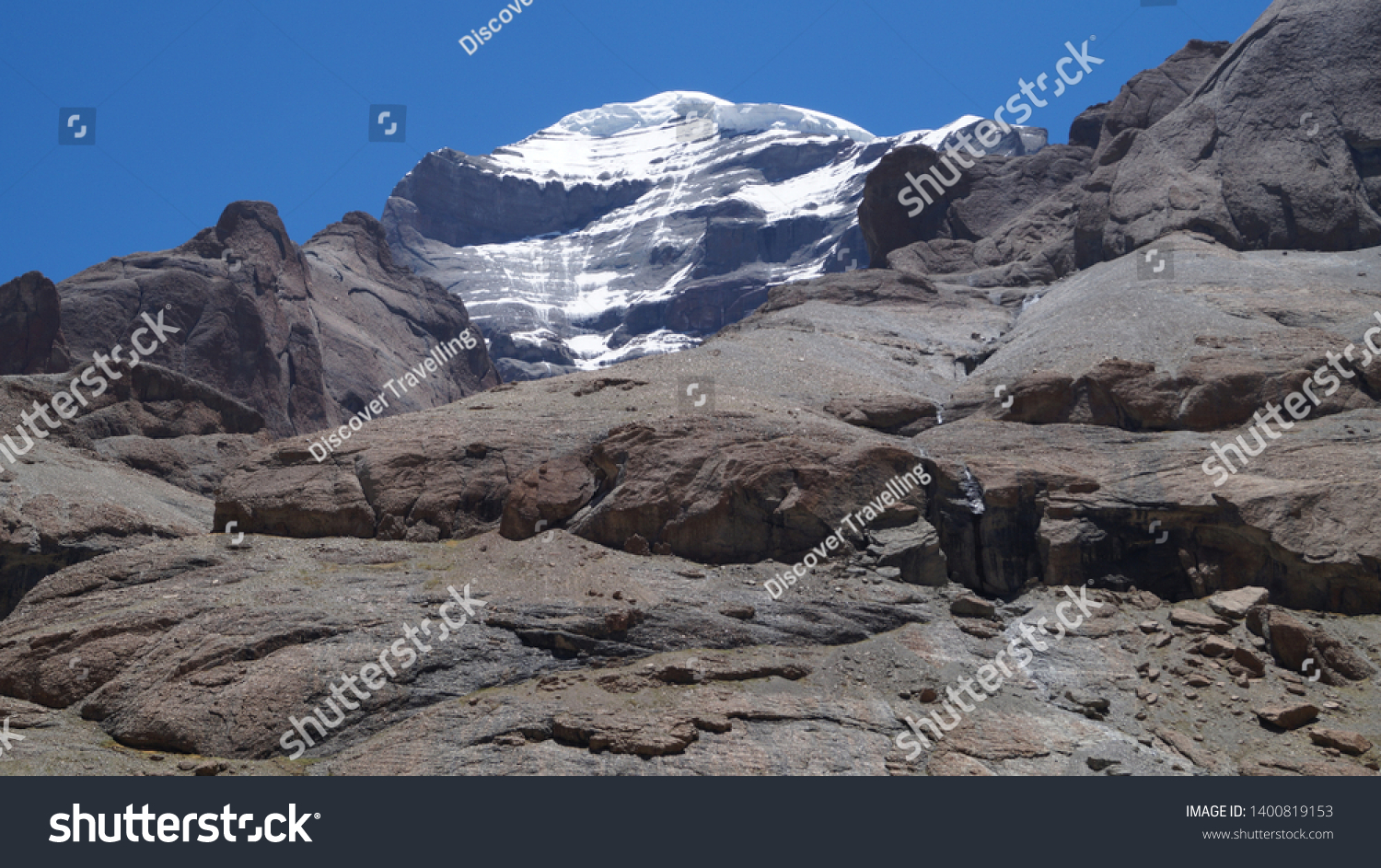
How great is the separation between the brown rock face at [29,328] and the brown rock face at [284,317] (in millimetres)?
3154

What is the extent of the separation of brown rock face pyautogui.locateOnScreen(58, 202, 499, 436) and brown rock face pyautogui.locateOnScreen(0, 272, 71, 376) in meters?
3.15

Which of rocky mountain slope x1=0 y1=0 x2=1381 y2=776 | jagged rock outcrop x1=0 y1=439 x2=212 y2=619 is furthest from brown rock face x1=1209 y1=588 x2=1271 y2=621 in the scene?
jagged rock outcrop x1=0 y1=439 x2=212 y2=619

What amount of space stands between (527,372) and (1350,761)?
125318mm

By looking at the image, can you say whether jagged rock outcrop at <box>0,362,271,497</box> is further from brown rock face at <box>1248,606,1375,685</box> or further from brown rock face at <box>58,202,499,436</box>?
brown rock face at <box>1248,606,1375,685</box>

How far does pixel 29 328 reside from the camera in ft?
190

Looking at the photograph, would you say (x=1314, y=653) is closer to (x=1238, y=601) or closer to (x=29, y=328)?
(x=1238, y=601)

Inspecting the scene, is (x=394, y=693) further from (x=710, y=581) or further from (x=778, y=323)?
(x=778, y=323)

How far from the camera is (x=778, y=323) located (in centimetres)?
4572

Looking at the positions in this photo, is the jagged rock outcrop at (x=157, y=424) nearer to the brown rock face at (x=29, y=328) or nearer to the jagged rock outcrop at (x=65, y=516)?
the jagged rock outcrop at (x=65, y=516)

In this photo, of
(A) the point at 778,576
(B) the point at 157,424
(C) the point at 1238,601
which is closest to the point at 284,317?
(B) the point at 157,424

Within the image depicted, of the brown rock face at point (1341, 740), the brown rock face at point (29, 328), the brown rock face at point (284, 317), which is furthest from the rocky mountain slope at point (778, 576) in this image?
the brown rock face at point (284, 317)

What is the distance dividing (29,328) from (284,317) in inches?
850

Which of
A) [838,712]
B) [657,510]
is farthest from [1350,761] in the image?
[657,510]

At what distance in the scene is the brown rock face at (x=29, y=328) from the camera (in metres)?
57.3
